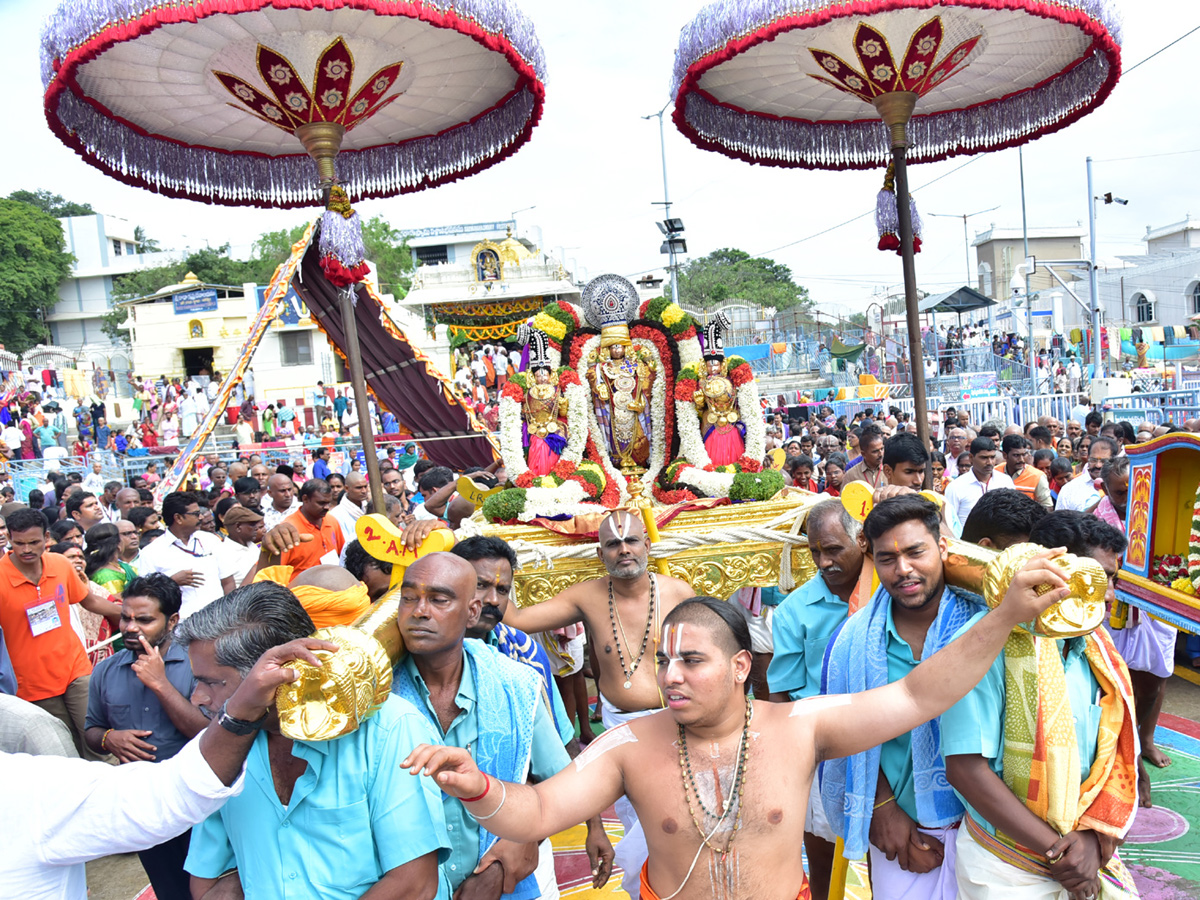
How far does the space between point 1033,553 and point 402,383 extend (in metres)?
8.61

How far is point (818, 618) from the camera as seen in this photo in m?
3.20

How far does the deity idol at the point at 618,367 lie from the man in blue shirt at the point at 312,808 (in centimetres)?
406

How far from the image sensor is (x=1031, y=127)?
645 cm

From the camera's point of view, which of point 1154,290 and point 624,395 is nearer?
point 624,395

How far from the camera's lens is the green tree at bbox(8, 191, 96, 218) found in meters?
47.3

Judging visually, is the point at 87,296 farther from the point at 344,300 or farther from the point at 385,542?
the point at 385,542

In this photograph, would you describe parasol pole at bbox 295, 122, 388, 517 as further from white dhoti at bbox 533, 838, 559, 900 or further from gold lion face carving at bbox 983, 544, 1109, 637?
gold lion face carving at bbox 983, 544, 1109, 637

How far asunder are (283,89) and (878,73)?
11.4 ft

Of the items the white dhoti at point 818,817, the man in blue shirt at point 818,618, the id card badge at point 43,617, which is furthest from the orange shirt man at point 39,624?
the white dhoti at point 818,817

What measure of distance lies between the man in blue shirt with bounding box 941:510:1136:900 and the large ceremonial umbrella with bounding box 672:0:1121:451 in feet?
10.9

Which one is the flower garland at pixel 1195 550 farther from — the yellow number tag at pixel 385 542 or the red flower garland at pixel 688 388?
the yellow number tag at pixel 385 542

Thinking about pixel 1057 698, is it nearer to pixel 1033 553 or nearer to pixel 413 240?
pixel 1033 553

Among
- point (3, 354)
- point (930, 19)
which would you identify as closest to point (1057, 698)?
point (930, 19)

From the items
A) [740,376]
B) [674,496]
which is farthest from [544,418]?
[740,376]
